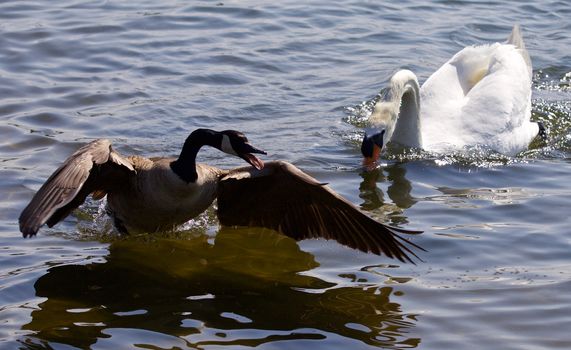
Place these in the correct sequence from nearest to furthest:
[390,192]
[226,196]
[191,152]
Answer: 1. [191,152]
2. [226,196]
3. [390,192]

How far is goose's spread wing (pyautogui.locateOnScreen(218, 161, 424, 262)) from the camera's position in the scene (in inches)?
272

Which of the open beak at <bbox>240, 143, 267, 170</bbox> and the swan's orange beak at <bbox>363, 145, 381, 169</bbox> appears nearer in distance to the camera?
the open beak at <bbox>240, 143, 267, 170</bbox>

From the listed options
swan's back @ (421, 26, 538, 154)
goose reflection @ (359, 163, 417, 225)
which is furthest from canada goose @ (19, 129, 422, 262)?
swan's back @ (421, 26, 538, 154)

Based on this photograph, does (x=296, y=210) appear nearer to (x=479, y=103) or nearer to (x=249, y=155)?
(x=249, y=155)

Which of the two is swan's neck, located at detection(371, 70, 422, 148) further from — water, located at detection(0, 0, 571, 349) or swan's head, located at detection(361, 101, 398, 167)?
water, located at detection(0, 0, 571, 349)

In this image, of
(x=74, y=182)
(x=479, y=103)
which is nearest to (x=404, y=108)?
(x=479, y=103)

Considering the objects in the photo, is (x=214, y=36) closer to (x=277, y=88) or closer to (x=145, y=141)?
(x=277, y=88)

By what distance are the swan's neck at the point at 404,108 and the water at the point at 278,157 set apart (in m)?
0.18

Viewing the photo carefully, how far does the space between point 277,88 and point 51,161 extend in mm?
3092

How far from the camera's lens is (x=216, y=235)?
25.7 feet

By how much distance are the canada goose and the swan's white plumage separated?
186cm

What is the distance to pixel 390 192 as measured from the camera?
886 centimetres

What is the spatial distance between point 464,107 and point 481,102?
0.17 meters

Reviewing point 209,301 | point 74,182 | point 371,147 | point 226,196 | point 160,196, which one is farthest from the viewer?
point 371,147
